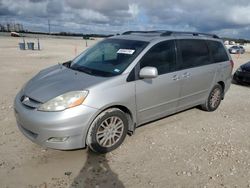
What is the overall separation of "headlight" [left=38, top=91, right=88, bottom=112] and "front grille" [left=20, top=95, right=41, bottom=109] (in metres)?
0.11

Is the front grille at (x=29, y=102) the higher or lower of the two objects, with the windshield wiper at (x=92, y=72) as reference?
lower

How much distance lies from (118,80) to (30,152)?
1.74 metres

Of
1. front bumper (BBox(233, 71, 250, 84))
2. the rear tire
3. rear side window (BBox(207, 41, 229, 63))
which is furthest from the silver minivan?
front bumper (BBox(233, 71, 250, 84))

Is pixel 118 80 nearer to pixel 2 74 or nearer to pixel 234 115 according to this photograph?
pixel 234 115

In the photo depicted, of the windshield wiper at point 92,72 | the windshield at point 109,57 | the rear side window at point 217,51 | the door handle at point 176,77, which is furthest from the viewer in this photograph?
the rear side window at point 217,51

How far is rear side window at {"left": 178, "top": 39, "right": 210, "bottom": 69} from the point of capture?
15.8 ft

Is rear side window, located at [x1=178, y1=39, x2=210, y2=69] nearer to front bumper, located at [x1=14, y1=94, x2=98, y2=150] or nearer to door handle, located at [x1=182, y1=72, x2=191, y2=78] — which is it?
door handle, located at [x1=182, y1=72, x2=191, y2=78]

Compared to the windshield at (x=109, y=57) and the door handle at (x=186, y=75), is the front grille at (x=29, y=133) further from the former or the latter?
the door handle at (x=186, y=75)

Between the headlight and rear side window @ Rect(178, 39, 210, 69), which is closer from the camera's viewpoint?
the headlight

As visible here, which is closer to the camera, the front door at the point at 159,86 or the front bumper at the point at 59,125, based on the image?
the front bumper at the point at 59,125

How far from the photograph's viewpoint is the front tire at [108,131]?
3607 mm

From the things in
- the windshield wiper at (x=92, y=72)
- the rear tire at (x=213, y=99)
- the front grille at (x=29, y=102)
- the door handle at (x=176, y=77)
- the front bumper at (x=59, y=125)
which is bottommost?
the rear tire at (x=213, y=99)

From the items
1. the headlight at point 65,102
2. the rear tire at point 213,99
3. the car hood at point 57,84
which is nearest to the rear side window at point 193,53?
the rear tire at point 213,99

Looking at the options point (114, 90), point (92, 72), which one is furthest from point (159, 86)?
point (92, 72)
